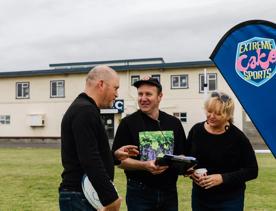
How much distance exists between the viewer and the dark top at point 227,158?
4277 millimetres

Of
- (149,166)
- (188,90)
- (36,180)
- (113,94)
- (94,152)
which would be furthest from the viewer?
(188,90)

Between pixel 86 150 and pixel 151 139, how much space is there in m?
1.02

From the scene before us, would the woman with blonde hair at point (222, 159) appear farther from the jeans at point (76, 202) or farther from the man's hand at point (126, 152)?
the jeans at point (76, 202)

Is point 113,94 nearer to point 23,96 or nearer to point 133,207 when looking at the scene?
point 133,207

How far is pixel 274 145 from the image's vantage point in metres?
4.09

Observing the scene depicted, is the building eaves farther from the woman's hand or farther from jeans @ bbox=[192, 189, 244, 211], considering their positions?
the woman's hand

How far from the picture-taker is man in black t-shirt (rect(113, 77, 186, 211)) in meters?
4.52

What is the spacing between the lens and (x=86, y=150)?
3654 mm

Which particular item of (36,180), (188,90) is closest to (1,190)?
(36,180)

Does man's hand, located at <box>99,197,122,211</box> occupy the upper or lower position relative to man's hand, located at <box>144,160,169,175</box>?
lower

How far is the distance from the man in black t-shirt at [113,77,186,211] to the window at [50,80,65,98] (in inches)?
1454

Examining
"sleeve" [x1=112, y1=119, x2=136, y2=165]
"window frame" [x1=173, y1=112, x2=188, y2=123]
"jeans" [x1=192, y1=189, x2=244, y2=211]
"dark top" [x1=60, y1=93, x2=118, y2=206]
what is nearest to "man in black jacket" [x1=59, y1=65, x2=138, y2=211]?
"dark top" [x1=60, y1=93, x2=118, y2=206]

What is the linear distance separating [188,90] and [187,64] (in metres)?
1.90

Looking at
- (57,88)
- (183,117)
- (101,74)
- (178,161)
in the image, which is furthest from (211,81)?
(101,74)
